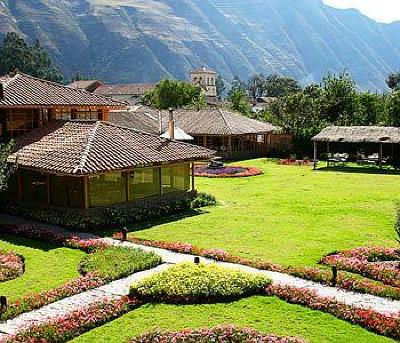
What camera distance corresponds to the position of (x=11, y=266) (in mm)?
15914

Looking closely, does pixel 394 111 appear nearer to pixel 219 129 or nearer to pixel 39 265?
pixel 219 129

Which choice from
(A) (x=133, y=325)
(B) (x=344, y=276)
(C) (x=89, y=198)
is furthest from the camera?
(C) (x=89, y=198)

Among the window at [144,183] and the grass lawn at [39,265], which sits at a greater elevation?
the window at [144,183]

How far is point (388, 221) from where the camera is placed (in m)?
21.9

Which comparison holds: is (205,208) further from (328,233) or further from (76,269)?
(76,269)

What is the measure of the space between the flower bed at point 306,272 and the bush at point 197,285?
1.23 meters

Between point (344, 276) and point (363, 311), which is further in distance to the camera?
point (344, 276)

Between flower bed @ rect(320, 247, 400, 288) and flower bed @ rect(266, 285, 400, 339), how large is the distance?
2.35m

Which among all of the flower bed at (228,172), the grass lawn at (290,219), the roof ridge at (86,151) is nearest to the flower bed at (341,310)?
the grass lawn at (290,219)

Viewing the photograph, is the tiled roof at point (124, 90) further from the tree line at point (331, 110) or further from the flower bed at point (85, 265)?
the flower bed at point (85, 265)

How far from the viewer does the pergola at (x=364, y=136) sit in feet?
130

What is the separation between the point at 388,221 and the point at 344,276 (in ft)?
27.0

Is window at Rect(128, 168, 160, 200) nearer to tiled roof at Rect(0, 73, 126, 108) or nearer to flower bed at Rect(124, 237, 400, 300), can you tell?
flower bed at Rect(124, 237, 400, 300)

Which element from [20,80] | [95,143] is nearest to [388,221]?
[95,143]
